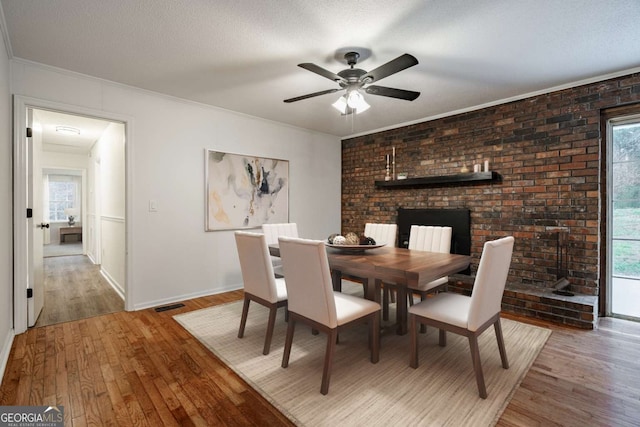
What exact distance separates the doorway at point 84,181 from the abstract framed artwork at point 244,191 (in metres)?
0.94

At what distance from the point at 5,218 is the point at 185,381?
6.27 feet

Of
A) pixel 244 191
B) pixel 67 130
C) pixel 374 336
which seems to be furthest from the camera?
pixel 67 130

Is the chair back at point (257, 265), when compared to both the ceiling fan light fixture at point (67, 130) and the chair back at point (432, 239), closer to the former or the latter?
the chair back at point (432, 239)

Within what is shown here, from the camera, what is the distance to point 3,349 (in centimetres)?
205

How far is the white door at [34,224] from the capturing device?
2.68 metres

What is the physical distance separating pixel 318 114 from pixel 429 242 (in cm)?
225

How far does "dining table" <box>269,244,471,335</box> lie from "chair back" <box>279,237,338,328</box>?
0.37 metres

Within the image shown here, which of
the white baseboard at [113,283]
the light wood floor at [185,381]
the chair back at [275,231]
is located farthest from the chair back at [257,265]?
the white baseboard at [113,283]

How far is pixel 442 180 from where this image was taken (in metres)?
3.90

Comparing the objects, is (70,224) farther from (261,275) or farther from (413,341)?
(413,341)

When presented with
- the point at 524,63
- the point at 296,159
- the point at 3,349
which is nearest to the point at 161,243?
the point at 3,349

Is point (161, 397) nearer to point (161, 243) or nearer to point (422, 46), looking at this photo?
point (161, 243)

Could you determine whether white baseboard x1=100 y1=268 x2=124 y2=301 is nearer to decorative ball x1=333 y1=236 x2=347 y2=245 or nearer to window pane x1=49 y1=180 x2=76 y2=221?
decorative ball x1=333 y1=236 x2=347 y2=245

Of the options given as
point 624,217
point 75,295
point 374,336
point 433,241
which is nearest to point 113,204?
point 75,295
